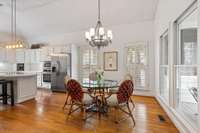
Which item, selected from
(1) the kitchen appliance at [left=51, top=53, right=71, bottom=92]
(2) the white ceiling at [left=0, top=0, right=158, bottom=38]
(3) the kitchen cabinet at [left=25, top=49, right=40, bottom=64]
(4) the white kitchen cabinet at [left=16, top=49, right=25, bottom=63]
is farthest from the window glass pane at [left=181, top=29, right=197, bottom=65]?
(4) the white kitchen cabinet at [left=16, top=49, right=25, bottom=63]

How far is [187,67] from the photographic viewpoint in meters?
2.82

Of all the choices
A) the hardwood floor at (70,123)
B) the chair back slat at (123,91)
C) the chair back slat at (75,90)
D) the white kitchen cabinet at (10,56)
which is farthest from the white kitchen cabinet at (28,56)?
the chair back slat at (123,91)

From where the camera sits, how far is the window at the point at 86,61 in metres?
7.04

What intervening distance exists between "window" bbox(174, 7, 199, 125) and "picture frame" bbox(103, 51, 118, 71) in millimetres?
3414

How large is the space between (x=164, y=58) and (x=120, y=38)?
91.0 inches

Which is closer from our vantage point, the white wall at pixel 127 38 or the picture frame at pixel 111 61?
the white wall at pixel 127 38

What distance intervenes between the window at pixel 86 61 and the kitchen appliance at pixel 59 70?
0.61 metres

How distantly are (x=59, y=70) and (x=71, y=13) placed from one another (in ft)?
8.16

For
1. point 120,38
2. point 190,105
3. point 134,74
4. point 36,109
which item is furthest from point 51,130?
point 120,38

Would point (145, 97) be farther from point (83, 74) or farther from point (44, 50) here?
point (44, 50)

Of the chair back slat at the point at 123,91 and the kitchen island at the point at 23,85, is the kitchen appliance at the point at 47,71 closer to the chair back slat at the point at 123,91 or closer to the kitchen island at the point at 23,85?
the kitchen island at the point at 23,85

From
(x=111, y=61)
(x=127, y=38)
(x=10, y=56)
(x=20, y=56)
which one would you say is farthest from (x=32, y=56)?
(x=127, y=38)

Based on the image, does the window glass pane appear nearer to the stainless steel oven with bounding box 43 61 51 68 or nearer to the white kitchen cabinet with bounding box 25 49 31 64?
the stainless steel oven with bounding box 43 61 51 68

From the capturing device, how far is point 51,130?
118 inches
